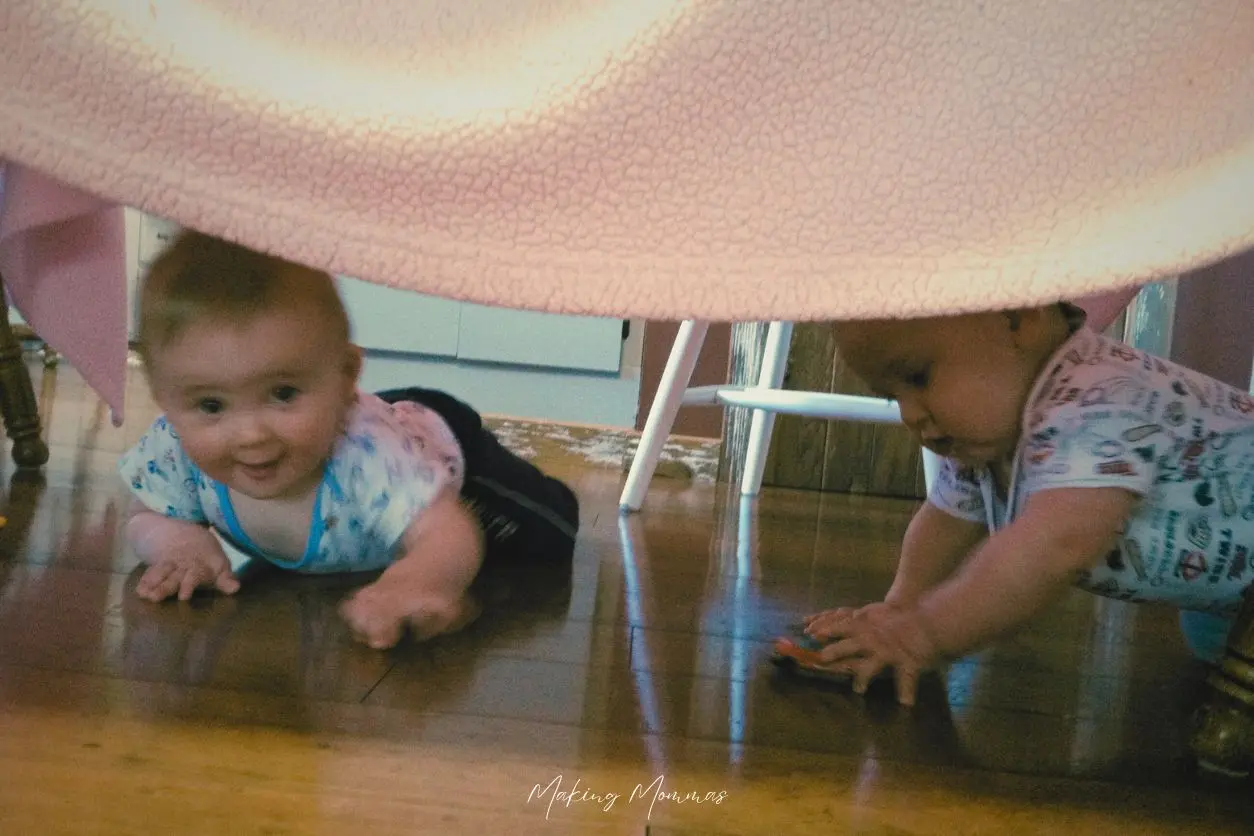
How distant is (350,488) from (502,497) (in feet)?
0.70

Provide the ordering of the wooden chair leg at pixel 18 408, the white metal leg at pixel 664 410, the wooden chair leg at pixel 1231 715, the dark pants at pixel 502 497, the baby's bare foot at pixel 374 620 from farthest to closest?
the white metal leg at pixel 664 410 → the wooden chair leg at pixel 18 408 → the dark pants at pixel 502 497 → the baby's bare foot at pixel 374 620 → the wooden chair leg at pixel 1231 715

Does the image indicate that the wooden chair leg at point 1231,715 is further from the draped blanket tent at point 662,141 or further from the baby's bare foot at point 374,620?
the baby's bare foot at point 374,620

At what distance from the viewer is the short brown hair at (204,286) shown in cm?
75

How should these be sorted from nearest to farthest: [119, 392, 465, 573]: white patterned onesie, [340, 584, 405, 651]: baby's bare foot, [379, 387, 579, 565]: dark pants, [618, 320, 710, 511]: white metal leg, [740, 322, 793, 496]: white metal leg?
[340, 584, 405, 651]: baby's bare foot
[119, 392, 465, 573]: white patterned onesie
[379, 387, 579, 565]: dark pants
[618, 320, 710, 511]: white metal leg
[740, 322, 793, 496]: white metal leg

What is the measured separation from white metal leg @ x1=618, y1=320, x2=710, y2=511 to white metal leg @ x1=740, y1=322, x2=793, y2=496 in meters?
0.14

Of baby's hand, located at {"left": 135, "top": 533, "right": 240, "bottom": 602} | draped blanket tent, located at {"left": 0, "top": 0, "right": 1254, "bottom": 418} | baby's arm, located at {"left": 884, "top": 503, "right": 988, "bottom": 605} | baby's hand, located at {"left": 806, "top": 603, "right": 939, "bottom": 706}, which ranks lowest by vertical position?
baby's hand, located at {"left": 135, "top": 533, "right": 240, "bottom": 602}

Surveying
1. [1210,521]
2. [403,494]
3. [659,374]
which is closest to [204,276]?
[403,494]

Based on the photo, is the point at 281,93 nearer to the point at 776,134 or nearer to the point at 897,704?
the point at 776,134

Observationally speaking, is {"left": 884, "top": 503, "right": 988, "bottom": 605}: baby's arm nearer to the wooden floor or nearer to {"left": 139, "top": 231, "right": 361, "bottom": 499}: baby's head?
the wooden floor

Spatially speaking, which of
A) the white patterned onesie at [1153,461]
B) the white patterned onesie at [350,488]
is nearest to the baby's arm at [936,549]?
the white patterned onesie at [1153,461]

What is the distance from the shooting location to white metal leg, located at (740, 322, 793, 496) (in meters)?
1.56

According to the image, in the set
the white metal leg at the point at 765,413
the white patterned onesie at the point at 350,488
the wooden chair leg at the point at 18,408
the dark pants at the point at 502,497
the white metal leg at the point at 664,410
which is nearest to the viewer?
the white patterned onesie at the point at 350,488

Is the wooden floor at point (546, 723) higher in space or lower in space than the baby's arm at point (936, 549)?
lower

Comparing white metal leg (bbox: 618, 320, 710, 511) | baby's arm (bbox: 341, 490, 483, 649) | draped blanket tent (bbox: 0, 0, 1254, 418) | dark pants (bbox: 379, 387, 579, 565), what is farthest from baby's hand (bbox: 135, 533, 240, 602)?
white metal leg (bbox: 618, 320, 710, 511)
